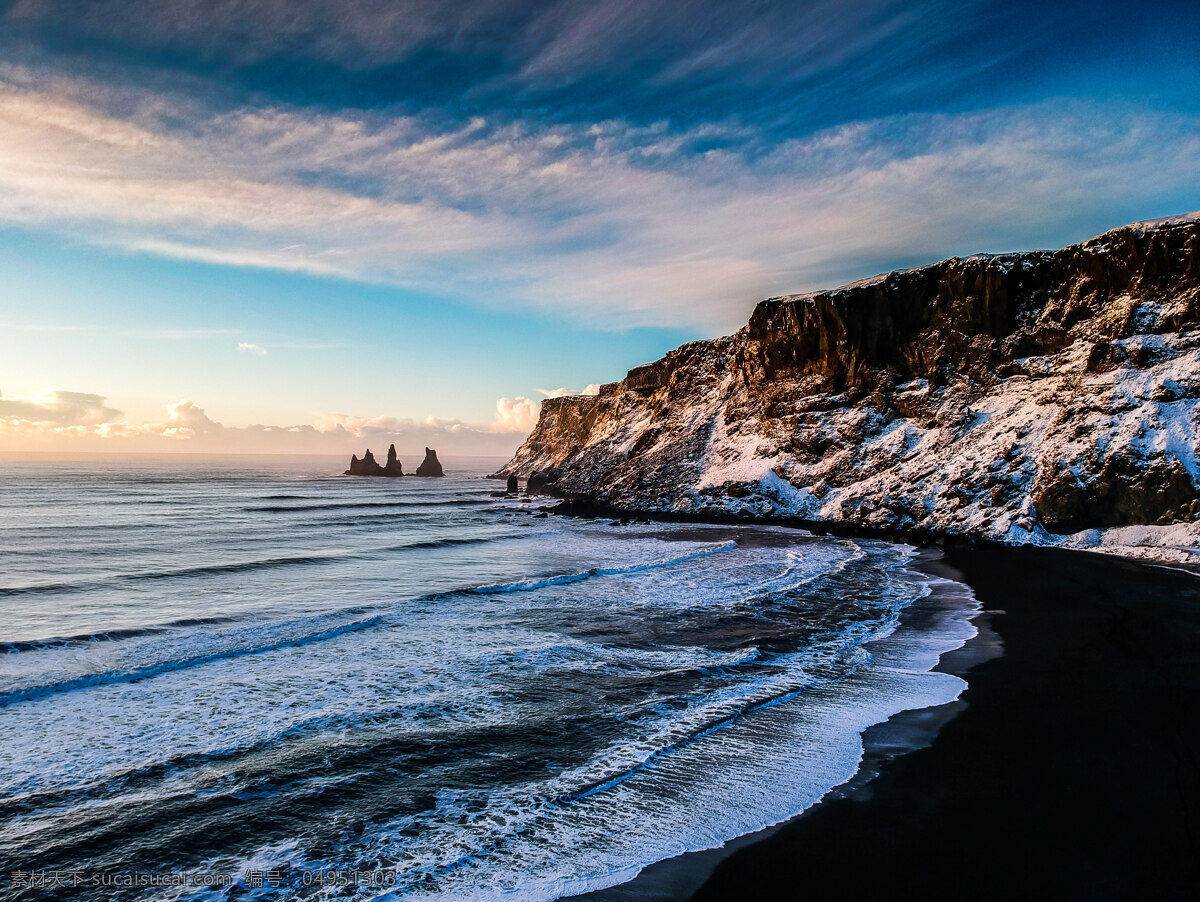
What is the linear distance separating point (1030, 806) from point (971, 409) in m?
45.6

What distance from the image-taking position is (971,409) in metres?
46.6

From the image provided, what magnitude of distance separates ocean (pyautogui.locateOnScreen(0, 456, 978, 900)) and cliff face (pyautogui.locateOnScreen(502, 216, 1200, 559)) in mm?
16037

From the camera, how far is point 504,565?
3180 centimetres

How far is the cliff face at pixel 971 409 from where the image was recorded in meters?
34.0

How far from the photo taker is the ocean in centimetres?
756

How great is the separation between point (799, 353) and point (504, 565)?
43647mm

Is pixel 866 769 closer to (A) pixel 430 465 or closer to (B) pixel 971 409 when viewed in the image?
(B) pixel 971 409

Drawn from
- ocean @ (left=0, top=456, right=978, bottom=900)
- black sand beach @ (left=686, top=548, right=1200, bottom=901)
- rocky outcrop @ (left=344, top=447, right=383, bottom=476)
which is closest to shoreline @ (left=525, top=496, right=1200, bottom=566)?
ocean @ (left=0, top=456, right=978, bottom=900)

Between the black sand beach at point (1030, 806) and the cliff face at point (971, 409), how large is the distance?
918 inches

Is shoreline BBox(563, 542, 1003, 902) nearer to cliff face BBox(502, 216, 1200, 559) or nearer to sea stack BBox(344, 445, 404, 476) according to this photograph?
cliff face BBox(502, 216, 1200, 559)

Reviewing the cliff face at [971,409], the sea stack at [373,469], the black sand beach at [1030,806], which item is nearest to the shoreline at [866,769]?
the black sand beach at [1030,806]

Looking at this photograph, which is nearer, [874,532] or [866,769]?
[866,769]

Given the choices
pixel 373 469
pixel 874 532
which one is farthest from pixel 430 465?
pixel 874 532

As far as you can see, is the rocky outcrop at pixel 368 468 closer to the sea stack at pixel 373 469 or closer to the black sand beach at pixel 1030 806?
the sea stack at pixel 373 469
